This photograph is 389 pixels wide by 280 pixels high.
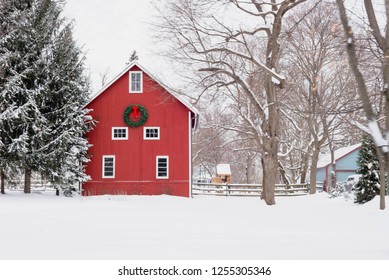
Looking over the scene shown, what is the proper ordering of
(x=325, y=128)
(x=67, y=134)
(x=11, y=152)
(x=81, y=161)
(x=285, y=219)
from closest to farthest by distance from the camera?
1. (x=285, y=219)
2. (x=11, y=152)
3. (x=67, y=134)
4. (x=81, y=161)
5. (x=325, y=128)

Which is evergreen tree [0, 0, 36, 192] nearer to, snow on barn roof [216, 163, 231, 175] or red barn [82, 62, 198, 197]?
red barn [82, 62, 198, 197]

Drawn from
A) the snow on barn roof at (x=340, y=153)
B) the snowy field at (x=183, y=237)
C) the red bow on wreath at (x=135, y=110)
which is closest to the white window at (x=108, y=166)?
the red bow on wreath at (x=135, y=110)

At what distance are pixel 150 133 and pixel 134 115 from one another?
4.81ft

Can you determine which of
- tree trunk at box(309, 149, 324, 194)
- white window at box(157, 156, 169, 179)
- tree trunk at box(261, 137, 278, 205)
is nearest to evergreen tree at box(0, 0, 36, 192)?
white window at box(157, 156, 169, 179)

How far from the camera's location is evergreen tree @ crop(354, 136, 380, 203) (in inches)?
835

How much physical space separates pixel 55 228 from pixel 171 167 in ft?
54.5

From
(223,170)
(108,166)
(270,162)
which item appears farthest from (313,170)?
(223,170)

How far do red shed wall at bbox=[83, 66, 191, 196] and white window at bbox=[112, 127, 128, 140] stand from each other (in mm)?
198

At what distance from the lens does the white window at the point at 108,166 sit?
28422 mm

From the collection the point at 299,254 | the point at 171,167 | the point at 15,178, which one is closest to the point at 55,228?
the point at 299,254

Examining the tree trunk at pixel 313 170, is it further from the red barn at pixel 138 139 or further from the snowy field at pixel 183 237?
the snowy field at pixel 183 237

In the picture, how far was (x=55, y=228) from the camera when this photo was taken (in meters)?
11.6

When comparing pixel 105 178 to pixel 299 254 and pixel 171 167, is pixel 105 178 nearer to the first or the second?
pixel 171 167

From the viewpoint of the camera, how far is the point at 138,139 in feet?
93.3
